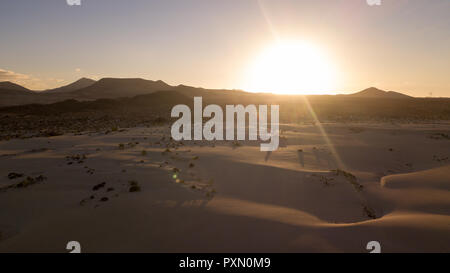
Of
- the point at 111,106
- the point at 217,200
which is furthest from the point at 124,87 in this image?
the point at 217,200

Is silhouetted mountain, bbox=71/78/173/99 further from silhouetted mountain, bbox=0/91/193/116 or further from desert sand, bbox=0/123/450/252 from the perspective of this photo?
desert sand, bbox=0/123/450/252

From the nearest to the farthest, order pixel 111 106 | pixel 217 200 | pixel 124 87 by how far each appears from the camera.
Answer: pixel 217 200 → pixel 111 106 → pixel 124 87

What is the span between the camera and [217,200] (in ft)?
16.4

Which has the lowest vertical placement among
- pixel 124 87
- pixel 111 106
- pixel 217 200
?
pixel 217 200

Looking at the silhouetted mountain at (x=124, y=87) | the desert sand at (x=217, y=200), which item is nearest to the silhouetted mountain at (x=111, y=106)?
the desert sand at (x=217, y=200)

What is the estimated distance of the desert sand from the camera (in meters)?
3.40

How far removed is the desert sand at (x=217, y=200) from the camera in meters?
3.40

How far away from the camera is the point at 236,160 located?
8469 millimetres

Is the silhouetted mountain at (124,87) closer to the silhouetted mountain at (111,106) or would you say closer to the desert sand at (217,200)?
the silhouetted mountain at (111,106)

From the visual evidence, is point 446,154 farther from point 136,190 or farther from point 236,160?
point 136,190

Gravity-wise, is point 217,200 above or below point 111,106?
below

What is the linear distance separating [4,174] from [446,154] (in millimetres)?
16238

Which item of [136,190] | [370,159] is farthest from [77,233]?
[370,159]

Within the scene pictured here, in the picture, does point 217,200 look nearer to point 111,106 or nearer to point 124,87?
point 111,106
